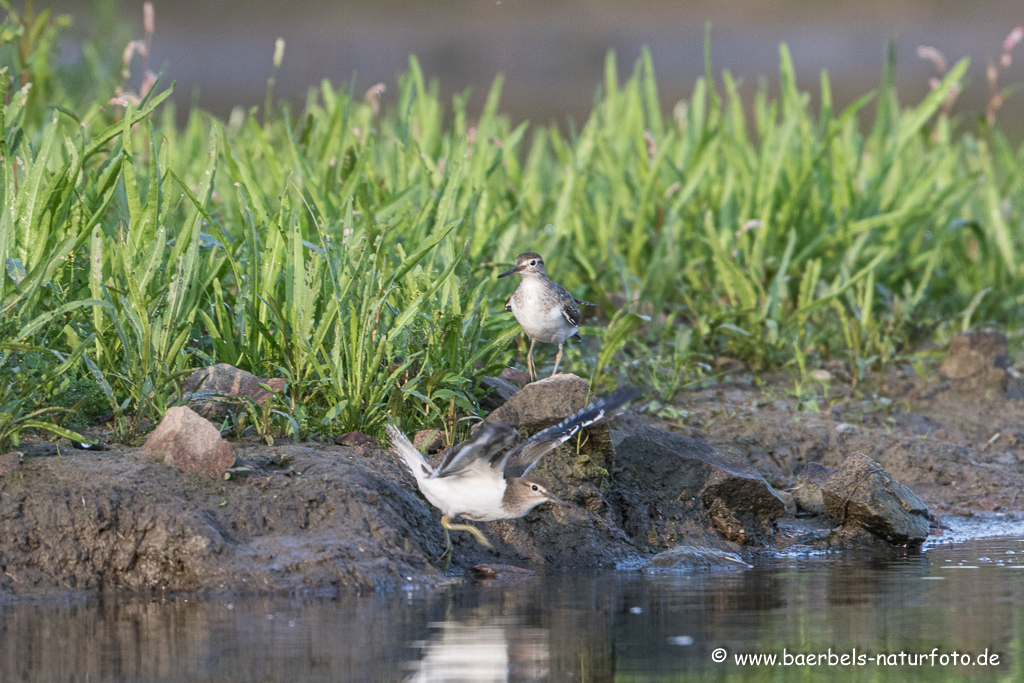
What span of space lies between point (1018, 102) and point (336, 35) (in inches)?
419

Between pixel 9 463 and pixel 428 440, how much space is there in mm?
1427

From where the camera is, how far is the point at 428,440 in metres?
4.81

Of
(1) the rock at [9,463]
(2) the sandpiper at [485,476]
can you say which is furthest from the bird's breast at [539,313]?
(1) the rock at [9,463]

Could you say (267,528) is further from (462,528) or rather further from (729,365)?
(729,365)

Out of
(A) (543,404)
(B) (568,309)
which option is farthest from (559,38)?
(A) (543,404)

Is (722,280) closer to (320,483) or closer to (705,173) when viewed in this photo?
(705,173)

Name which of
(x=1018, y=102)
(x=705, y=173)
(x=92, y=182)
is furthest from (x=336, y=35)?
(x=92, y=182)

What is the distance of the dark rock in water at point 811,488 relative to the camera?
5.22m

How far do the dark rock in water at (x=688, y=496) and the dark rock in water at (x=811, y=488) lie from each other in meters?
0.22

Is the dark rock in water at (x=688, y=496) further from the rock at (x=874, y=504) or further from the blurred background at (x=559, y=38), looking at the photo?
the blurred background at (x=559, y=38)

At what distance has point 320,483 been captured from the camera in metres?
4.42

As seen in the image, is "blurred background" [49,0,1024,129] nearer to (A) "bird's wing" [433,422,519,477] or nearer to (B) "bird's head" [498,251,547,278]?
(B) "bird's head" [498,251,547,278]

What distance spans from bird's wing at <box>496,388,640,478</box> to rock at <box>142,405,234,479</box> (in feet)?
3.13

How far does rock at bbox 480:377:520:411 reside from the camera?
523 centimetres
